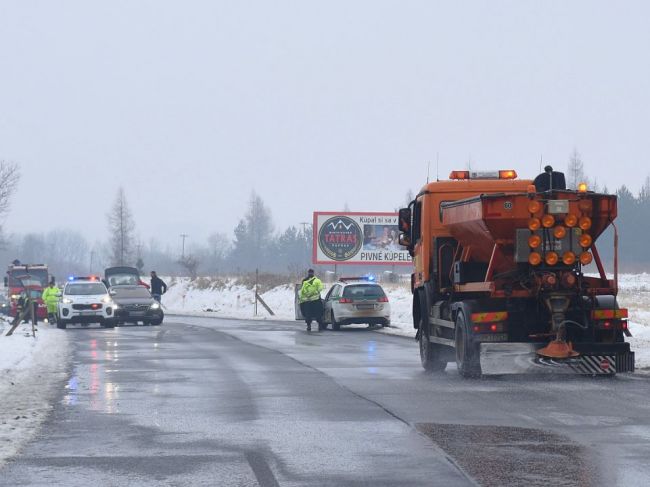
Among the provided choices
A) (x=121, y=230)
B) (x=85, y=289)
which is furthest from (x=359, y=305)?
(x=121, y=230)

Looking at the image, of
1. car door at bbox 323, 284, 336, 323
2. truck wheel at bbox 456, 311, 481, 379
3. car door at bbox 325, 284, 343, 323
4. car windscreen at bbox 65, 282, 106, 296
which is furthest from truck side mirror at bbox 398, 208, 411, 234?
car windscreen at bbox 65, 282, 106, 296

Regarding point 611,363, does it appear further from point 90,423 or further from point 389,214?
point 389,214

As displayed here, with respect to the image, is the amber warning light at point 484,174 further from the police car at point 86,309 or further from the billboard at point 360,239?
the billboard at point 360,239

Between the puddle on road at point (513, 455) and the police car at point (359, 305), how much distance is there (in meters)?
24.3

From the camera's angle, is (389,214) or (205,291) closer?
(389,214)

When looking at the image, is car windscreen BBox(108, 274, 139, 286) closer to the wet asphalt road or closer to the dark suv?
the dark suv

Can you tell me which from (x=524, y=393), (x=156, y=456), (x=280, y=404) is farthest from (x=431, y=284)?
(x=156, y=456)

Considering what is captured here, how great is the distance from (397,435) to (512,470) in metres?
2.15

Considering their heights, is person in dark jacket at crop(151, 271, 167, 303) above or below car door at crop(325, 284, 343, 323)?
above

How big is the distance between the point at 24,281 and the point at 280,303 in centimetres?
1367

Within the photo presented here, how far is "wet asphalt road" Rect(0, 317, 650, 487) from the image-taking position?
29.4 feet

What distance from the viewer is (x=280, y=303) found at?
65.4m

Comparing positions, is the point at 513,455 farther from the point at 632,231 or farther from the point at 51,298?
the point at 632,231

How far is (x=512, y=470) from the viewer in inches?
358
